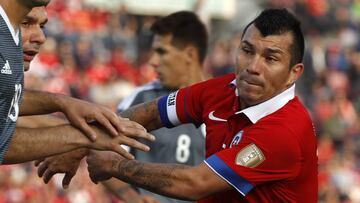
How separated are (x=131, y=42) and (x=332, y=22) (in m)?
6.44

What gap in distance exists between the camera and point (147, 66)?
16.7 meters

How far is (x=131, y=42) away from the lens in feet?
58.1

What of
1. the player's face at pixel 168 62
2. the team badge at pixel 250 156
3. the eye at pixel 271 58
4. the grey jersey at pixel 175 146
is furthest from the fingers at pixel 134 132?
the player's face at pixel 168 62

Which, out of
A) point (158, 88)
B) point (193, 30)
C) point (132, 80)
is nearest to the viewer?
point (158, 88)

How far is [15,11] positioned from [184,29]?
3.21 meters

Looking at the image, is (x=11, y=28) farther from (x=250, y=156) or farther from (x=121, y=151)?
(x=250, y=156)

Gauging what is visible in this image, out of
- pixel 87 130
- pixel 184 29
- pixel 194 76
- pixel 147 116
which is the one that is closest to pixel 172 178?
pixel 87 130

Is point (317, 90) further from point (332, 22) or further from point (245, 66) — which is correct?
point (245, 66)

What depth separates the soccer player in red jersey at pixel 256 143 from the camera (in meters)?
4.90

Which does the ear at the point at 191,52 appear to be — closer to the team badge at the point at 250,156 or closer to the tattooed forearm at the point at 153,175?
the tattooed forearm at the point at 153,175

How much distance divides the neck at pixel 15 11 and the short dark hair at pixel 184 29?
2.95 m

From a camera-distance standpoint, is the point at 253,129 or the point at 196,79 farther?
the point at 196,79

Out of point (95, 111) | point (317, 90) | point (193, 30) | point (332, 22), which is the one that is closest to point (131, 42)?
point (317, 90)

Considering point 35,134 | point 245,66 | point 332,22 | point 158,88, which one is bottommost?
point 332,22
